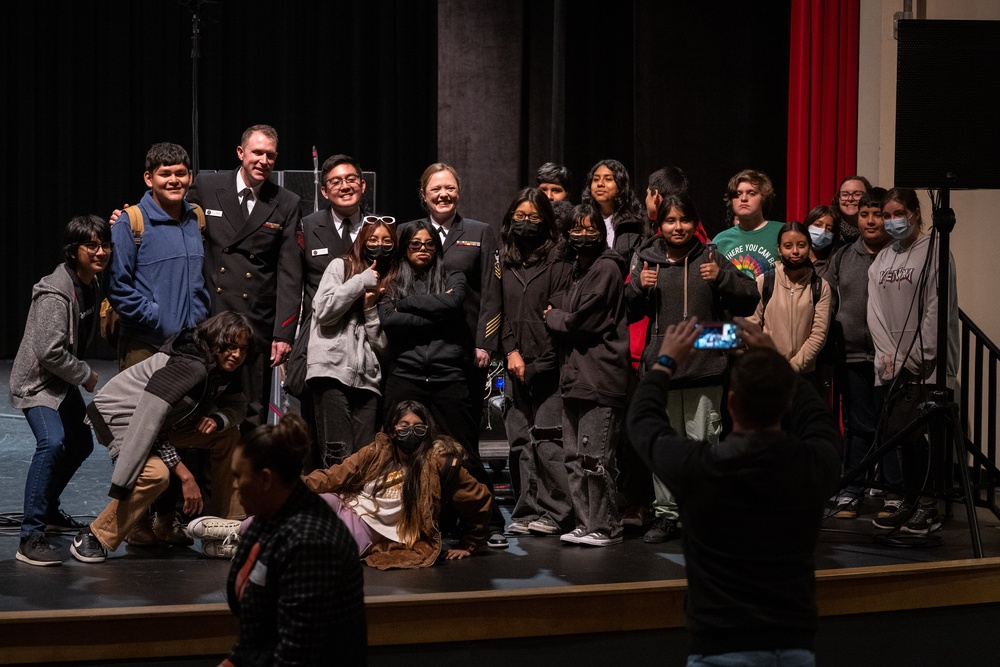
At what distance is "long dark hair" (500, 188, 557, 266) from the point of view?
4.23 meters

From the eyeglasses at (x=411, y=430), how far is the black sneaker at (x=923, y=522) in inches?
73.3

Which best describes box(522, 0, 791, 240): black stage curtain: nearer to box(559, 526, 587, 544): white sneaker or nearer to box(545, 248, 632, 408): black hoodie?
box(545, 248, 632, 408): black hoodie

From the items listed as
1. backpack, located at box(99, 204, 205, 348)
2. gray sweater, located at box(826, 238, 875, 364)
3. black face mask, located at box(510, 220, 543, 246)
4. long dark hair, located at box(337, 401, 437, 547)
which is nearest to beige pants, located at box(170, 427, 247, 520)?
long dark hair, located at box(337, 401, 437, 547)

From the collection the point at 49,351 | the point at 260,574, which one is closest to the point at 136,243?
the point at 49,351

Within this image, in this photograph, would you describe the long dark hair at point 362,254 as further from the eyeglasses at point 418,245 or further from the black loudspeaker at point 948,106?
the black loudspeaker at point 948,106

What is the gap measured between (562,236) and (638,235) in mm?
325

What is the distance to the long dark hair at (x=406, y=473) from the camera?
3.82 m

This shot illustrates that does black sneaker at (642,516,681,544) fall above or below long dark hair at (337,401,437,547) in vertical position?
below

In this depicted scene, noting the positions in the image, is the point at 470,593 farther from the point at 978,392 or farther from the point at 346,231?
the point at 978,392

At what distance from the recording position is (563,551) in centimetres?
398

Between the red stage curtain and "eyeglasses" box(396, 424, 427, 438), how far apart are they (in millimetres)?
3399

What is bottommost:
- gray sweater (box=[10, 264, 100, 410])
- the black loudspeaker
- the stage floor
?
the stage floor

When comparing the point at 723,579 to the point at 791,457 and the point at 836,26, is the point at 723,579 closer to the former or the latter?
the point at 791,457

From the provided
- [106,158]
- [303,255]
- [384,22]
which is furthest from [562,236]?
[106,158]
